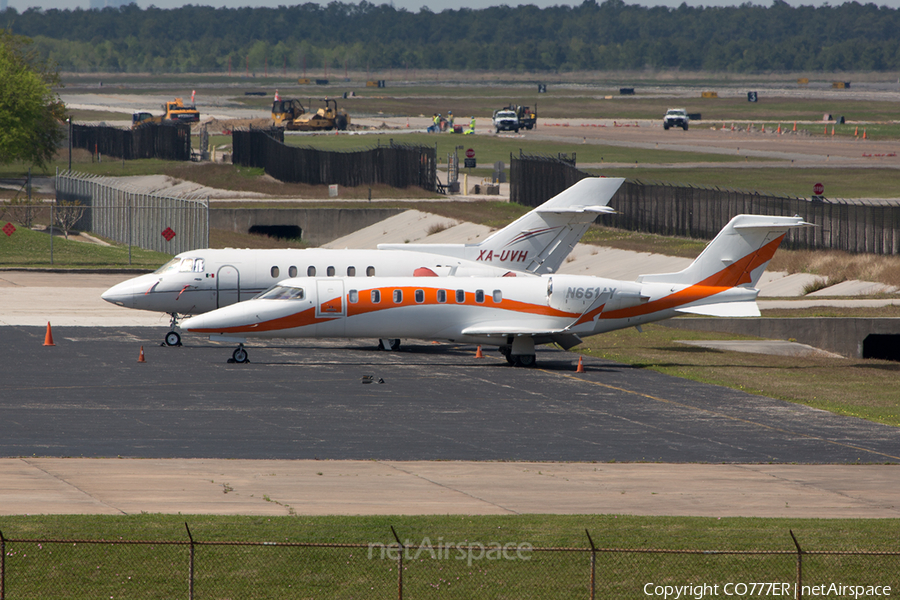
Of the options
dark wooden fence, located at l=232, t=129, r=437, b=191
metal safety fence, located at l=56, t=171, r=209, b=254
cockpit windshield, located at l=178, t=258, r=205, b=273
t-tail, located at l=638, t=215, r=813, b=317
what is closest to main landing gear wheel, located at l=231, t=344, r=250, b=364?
cockpit windshield, located at l=178, t=258, r=205, b=273

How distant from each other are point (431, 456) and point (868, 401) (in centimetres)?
1451

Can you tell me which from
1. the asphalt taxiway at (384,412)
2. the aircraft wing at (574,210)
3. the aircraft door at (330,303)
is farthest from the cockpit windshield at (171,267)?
the aircraft wing at (574,210)

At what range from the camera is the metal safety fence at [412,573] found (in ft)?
55.4

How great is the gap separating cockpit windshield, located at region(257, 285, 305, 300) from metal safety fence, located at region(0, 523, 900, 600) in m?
18.4

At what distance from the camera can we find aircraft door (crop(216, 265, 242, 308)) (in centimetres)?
3956

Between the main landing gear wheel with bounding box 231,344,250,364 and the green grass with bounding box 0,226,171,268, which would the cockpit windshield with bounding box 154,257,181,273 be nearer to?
the main landing gear wheel with bounding box 231,344,250,364

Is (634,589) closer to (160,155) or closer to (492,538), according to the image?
(492,538)

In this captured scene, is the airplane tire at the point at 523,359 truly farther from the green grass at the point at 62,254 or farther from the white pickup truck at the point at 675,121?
the white pickup truck at the point at 675,121

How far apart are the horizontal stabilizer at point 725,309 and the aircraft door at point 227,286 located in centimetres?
1414

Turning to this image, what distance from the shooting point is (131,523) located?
1877 centimetres

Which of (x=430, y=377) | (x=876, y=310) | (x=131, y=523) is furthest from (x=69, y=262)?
(x=131, y=523)

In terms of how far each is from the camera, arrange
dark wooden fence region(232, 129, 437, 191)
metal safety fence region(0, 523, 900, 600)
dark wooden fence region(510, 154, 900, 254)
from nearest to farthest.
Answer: metal safety fence region(0, 523, 900, 600) < dark wooden fence region(510, 154, 900, 254) < dark wooden fence region(232, 129, 437, 191)

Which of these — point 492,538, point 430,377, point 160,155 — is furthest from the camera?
point 160,155

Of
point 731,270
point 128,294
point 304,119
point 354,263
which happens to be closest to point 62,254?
point 128,294
